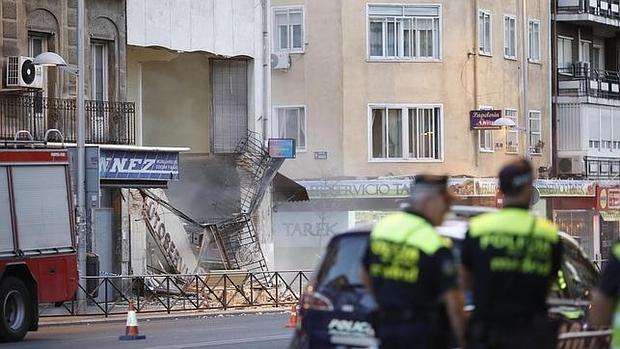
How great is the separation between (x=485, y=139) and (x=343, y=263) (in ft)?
124

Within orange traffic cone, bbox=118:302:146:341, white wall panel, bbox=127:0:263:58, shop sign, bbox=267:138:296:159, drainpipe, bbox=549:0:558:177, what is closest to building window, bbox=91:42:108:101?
white wall panel, bbox=127:0:263:58

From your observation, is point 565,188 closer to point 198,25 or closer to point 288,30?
point 288,30

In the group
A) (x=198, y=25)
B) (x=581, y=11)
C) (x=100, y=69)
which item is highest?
(x=581, y=11)

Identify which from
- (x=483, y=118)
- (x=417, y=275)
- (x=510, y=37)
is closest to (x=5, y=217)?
(x=417, y=275)

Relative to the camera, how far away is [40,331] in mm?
Answer: 26719

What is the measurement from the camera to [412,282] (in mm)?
9109

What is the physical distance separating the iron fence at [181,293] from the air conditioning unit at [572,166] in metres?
19.5

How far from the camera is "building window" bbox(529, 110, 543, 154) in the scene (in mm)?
52156

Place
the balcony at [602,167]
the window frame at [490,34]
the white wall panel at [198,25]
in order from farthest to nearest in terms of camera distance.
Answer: the balcony at [602,167], the window frame at [490,34], the white wall panel at [198,25]

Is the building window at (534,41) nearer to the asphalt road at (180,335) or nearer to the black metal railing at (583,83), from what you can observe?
the black metal railing at (583,83)

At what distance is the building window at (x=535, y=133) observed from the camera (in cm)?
5216

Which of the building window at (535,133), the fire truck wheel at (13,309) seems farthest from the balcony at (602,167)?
the fire truck wheel at (13,309)

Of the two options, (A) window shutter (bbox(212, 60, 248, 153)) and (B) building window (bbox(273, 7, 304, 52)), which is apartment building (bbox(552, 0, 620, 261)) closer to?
(B) building window (bbox(273, 7, 304, 52))

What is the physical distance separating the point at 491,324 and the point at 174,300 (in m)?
25.0
